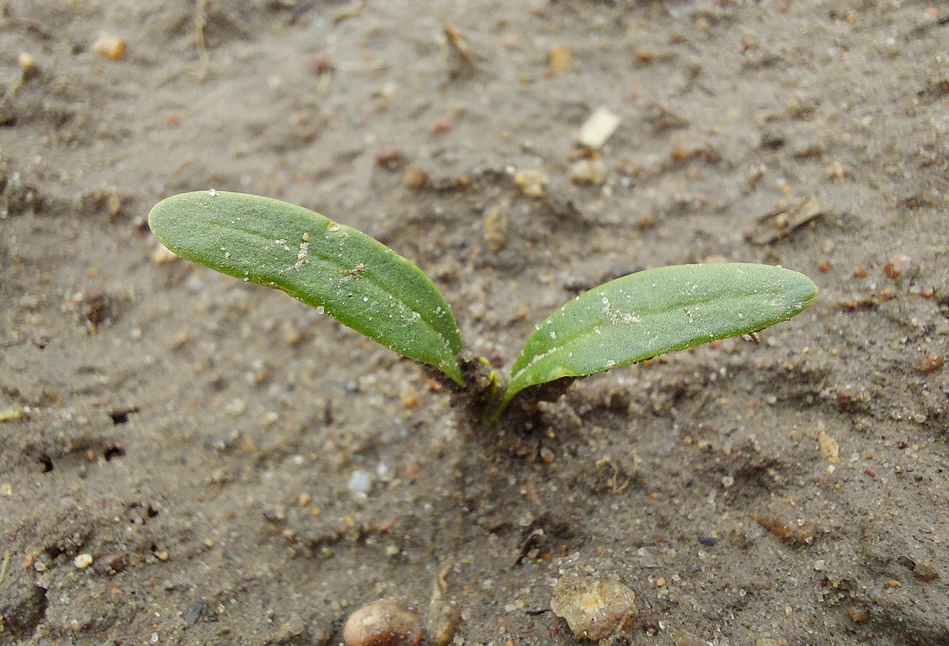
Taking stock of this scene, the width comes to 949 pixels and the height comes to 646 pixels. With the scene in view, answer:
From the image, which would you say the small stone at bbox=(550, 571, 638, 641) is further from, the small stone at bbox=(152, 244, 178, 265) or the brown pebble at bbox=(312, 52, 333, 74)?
the brown pebble at bbox=(312, 52, 333, 74)

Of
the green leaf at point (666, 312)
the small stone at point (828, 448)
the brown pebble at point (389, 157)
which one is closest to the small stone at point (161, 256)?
the brown pebble at point (389, 157)

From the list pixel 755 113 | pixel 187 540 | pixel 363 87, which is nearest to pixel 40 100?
pixel 363 87

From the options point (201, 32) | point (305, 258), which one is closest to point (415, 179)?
point (305, 258)

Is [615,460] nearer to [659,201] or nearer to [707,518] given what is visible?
[707,518]

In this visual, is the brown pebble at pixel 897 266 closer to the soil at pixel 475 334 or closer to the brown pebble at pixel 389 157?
the soil at pixel 475 334

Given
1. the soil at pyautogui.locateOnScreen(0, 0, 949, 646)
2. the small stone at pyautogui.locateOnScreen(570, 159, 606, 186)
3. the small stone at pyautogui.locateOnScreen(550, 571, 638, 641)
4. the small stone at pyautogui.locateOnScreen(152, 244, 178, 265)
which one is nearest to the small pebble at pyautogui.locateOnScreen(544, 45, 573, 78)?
the soil at pyautogui.locateOnScreen(0, 0, 949, 646)
